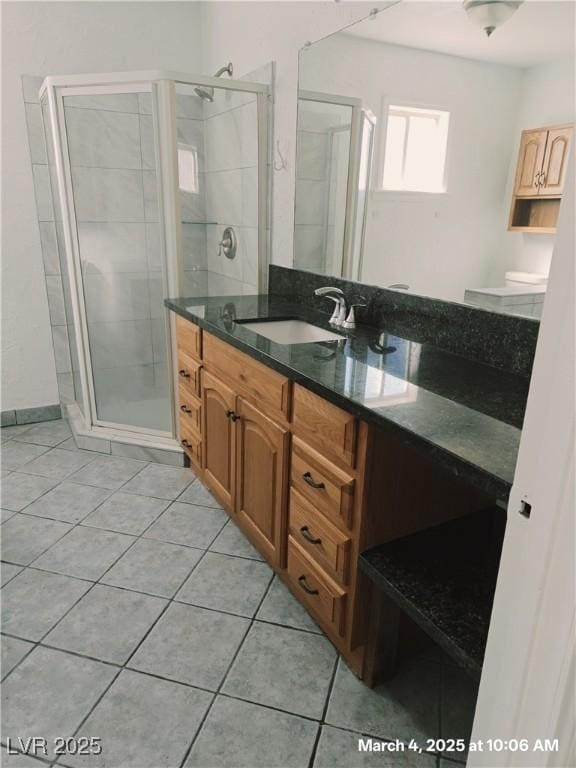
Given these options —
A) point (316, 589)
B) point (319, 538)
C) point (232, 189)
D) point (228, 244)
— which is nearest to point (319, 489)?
point (319, 538)

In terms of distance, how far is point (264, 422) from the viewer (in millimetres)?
1646

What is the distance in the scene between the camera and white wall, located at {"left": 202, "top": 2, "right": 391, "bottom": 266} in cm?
203

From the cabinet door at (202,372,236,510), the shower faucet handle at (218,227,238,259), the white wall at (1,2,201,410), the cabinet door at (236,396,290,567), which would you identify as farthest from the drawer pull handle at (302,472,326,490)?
the white wall at (1,2,201,410)

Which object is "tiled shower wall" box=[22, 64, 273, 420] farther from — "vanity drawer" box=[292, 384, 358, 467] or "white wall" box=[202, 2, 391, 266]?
"vanity drawer" box=[292, 384, 358, 467]

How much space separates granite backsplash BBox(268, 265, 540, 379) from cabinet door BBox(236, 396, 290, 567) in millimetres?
574

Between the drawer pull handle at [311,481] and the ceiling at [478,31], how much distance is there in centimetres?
119

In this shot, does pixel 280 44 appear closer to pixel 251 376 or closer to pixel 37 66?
pixel 37 66

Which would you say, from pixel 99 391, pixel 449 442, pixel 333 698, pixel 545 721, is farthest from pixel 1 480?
pixel 545 721

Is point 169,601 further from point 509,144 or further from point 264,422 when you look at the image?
point 509,144

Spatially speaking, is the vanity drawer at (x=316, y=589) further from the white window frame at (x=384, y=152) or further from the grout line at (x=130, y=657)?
the white window frame at (x=384, y=152)

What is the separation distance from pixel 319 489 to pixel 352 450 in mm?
214

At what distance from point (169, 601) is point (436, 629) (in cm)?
99

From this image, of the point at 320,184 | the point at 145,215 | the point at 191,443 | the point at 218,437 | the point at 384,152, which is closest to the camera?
the point at 384,152

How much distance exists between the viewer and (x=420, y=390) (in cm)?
125
